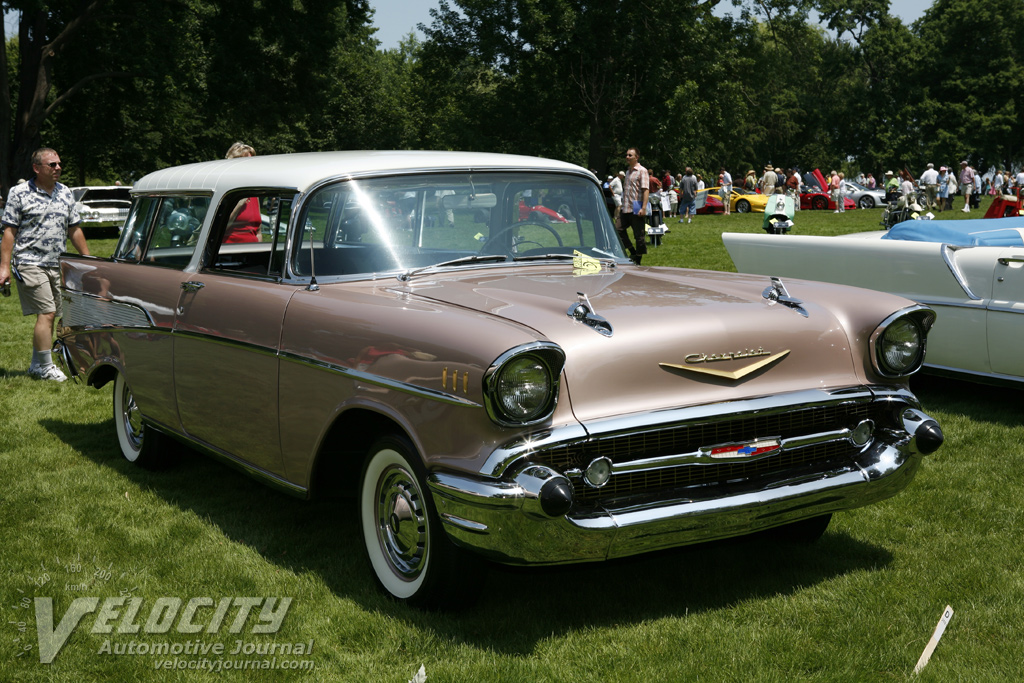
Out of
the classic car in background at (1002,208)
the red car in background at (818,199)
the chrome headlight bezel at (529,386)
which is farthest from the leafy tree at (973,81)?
the chrome headlight bezel at (529,386)

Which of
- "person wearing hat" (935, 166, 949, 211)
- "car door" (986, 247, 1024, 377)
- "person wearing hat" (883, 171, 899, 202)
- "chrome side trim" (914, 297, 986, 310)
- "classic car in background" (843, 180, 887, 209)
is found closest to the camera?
"car door" (986, 247, 1024, 377)

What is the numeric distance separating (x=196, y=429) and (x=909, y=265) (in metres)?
4.83

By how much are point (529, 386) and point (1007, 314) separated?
4488 mm

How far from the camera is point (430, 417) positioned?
130 inches

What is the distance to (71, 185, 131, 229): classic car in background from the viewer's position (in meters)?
29.7

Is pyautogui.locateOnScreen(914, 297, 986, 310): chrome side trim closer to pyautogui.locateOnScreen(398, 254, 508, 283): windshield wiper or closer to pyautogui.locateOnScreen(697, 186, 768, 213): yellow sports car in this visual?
pyautogui.locateOnScreen(398, 254, 508, 283): windshield wiper

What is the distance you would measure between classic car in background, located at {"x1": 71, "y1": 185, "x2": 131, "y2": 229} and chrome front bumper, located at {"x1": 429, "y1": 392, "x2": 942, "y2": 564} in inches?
1093

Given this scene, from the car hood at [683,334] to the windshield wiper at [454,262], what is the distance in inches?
4.0

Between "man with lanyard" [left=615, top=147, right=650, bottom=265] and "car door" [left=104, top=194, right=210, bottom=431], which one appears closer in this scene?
"car door" [left=104, top=194, right=210, bottom=431]

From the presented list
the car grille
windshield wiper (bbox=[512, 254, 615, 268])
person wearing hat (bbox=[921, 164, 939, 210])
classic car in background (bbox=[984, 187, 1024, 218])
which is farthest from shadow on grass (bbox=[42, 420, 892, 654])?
person wearing hat (bbox=[921, 164, 939, 210])

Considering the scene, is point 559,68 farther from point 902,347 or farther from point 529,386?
point 529,386

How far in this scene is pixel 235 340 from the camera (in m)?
4.37

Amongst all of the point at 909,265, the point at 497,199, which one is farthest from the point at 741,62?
the point at 497,199

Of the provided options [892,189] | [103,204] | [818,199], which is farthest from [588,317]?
[818,199]
